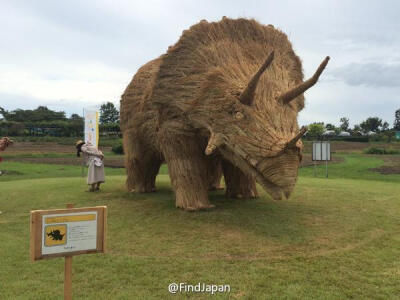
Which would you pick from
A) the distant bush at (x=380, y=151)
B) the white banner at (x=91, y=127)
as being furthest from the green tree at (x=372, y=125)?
the white banner at (x=91, y=127)

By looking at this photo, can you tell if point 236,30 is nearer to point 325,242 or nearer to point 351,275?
point 325,242

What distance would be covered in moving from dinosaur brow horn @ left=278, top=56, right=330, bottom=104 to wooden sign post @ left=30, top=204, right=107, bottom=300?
2802 mm

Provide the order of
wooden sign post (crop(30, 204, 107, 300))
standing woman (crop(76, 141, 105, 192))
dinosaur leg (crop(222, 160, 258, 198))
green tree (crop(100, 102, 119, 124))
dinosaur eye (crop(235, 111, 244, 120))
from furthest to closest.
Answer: green tree (crop(100, 102, 119, 124)), standing woman (crop(76, 141, 105, 192)), dinosaur leg (crop(222, 160, 258, 198)), dinosaur eye (crop(235, 111, 244, 120)), wooden sign post (crop(30, 204, 107, 300))

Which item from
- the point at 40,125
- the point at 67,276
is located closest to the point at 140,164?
the point at 67,276

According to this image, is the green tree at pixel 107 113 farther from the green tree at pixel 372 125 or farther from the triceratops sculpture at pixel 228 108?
the triceratops sculpture at pixel 228 108

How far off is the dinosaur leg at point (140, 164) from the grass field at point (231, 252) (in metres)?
1.01

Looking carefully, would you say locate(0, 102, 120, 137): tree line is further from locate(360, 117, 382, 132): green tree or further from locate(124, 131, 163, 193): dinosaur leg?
locate(360, 117, 382, 132): green tree

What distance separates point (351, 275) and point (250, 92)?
2316 mm

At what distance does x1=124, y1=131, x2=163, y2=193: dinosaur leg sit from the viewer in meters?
7.46

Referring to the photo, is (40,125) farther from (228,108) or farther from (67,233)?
(67,233)

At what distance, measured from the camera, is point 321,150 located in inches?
522

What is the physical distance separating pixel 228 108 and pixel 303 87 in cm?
99

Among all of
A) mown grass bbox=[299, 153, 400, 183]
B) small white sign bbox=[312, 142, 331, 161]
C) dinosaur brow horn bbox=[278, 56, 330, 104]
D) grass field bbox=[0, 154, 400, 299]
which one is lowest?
grass field bbox=[0, 154, 400, 299]

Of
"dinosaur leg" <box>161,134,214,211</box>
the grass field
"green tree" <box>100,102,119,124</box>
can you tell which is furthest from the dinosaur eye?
"green tree" <box>100,102,119,124</box>
